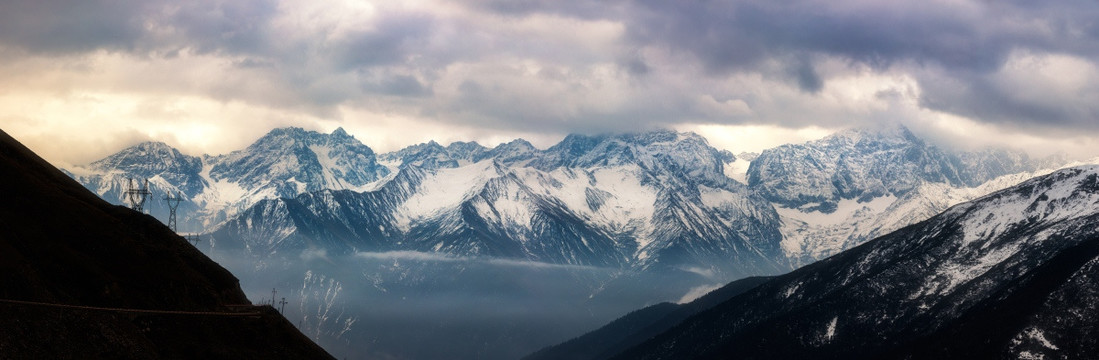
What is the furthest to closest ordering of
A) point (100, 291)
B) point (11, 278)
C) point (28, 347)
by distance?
point (100, 291)
point (11, 278)
point (28, 347)

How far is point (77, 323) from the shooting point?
178m

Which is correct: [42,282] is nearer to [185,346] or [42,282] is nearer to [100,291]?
[100,291]

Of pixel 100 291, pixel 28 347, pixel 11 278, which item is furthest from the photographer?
pixel 100 291

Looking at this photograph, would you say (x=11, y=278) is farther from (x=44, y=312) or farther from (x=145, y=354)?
(x=145, y=354)

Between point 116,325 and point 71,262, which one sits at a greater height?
point 71,262

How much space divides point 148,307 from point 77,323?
2214 cm

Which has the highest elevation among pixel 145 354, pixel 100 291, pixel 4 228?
pixel 4 228

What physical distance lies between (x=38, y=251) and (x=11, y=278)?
Result: 17.1 m

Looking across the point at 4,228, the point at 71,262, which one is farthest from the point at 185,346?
the point at 4,228

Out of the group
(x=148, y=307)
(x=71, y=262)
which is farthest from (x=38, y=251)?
(x=148, y=307)

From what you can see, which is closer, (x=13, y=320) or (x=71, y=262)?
(x=13, y=320)

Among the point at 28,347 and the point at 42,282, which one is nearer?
the point at 28,347

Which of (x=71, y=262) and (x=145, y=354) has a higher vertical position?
(x=71, y=262)

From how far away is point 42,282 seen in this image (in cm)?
18438
